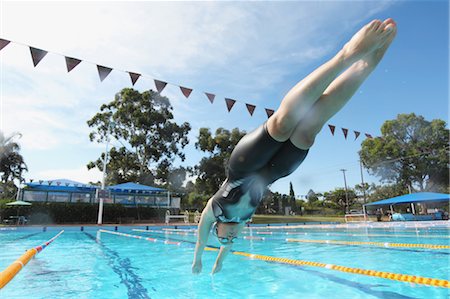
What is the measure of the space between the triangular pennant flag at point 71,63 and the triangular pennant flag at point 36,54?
0.49m

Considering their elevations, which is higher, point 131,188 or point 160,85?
point 160,85

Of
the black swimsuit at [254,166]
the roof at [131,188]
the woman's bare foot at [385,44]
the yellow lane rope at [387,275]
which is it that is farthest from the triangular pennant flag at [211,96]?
the roof at [131,188]

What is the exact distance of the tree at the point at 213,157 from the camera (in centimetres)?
2967

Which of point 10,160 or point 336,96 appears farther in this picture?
point 10,160

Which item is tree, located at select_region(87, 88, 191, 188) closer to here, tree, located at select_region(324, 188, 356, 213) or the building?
the building

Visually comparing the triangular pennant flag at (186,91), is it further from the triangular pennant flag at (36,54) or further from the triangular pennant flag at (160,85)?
the triangular pennant flag at (36,54)

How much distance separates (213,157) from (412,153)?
25.1 meters

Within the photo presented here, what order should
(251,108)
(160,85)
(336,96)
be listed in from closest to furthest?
(336,96)
(160,85)
(251,108)

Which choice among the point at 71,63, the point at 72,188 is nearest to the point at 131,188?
the point at 72,188

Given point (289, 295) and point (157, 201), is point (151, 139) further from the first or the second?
point (289, 295)

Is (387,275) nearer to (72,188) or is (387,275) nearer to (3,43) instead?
(3,43)

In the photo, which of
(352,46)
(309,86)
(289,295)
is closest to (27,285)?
(289,295)

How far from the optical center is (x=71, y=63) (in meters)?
7.14

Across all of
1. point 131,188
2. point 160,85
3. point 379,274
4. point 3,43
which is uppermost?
point 3,43
